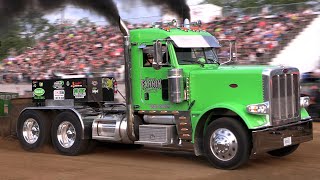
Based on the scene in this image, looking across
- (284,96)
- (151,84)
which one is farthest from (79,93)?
(284,96)

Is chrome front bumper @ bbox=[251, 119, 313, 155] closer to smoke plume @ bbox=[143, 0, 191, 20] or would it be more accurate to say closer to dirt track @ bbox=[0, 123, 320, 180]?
dirt track @ bbox=[0, 123, 320, 180]

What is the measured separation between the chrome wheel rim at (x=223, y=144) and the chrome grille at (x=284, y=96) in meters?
0.70

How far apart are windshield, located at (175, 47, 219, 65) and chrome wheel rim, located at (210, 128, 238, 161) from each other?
1452 millimetres

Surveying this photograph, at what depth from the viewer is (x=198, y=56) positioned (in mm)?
8914

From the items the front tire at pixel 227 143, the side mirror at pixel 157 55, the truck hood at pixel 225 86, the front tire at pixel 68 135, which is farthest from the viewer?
the front tire at pixel 68 135

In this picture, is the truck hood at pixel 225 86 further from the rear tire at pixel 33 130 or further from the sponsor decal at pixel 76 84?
the rear tire at pixel 33 130

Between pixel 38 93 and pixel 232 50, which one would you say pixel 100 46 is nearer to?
pixel 38 93

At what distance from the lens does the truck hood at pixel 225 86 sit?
775 cm

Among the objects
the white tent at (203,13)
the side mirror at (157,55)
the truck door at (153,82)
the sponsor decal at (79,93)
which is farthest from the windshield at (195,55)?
the white tent at (203,13)

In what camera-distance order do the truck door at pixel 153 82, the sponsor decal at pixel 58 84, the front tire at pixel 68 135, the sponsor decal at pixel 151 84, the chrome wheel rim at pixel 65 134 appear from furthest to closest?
1. the sponsor decal at pixel 58 84
2. the chrome wheel rim at pixel 65 134
3. the front tire at pixel 68 135
4. the sponsor decal at pixel 151 84
5. the truck door at pixel 153 82

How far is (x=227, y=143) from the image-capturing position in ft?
25.6

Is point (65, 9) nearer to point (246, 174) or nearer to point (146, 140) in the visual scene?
point (146, 140)

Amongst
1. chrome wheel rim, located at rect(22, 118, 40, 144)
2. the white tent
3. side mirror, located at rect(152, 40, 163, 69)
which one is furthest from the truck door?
the white tent

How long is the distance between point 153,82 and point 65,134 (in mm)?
2326
